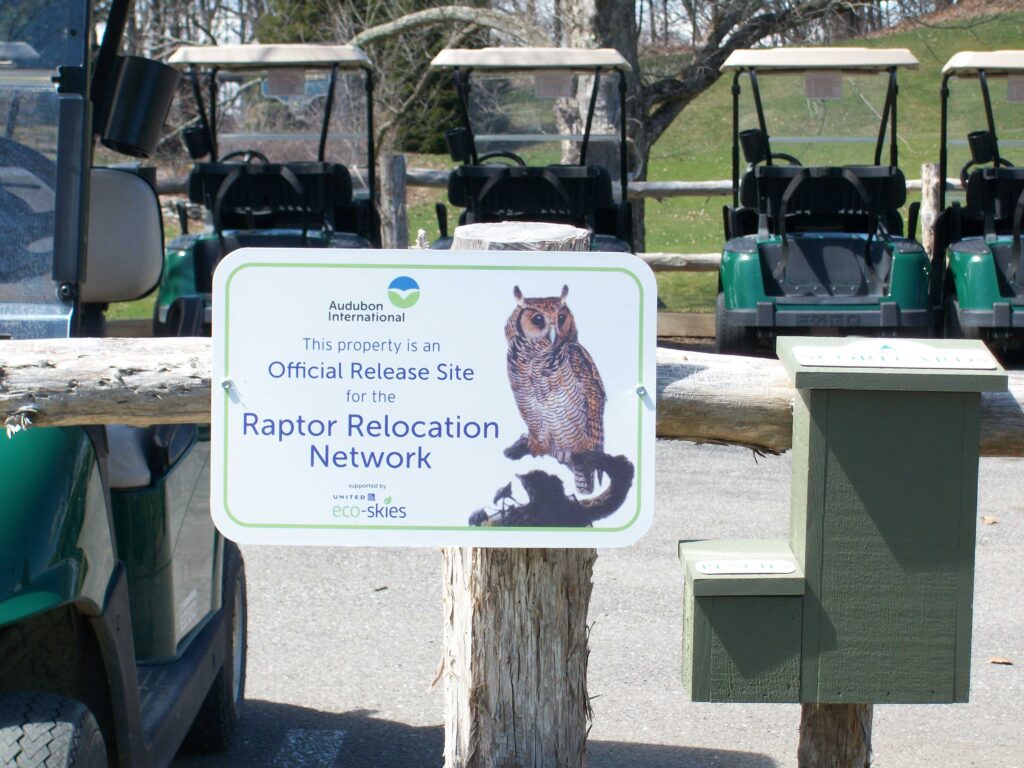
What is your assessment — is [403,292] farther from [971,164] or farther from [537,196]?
[971,164]

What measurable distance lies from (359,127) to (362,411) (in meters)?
8.73

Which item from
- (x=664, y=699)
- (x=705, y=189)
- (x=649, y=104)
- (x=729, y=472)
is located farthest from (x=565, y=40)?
(x=664, y=699)

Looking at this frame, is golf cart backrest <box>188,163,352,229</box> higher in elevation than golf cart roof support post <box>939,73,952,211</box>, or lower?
lower

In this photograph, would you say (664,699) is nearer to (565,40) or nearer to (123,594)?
(123,594)

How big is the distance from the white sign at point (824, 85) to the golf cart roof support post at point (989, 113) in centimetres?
97

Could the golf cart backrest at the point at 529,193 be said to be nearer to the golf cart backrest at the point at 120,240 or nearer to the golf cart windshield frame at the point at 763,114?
the golf cart windshield frame at the point at 763,114

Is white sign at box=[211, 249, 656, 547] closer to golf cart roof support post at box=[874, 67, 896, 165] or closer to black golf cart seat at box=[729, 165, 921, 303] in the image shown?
black golf cart seat at box=[729, 165, 921, 303]

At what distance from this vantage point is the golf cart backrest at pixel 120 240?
2.83 metres

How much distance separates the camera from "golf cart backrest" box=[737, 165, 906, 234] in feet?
29.7

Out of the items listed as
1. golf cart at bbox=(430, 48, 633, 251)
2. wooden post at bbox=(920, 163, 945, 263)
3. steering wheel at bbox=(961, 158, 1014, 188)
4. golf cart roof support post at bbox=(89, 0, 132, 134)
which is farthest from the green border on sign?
wooden post at bbox=(920, 163, 945, 263)

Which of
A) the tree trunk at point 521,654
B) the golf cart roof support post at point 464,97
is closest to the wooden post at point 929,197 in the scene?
the golf cart roof support post at point 464,97

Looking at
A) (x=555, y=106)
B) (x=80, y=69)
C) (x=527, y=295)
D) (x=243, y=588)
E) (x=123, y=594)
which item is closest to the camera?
(x=527, y=295)

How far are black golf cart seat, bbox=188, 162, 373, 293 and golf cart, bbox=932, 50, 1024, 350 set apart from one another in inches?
157

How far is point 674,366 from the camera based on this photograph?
2.30m
